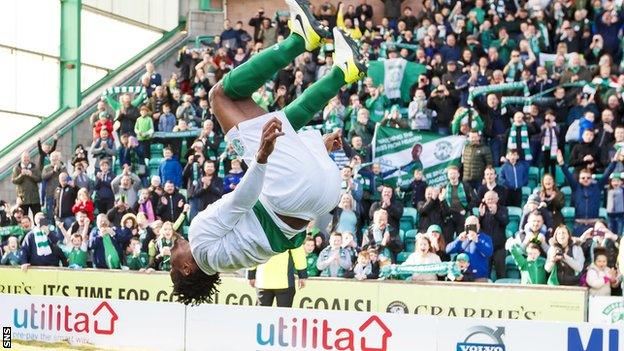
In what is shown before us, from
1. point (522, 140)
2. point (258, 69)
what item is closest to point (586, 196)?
point (522, 140)

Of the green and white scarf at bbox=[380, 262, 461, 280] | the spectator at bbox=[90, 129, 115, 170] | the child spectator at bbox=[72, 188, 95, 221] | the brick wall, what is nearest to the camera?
the green and white scarf at bbox=[380, 262, 461, 280]

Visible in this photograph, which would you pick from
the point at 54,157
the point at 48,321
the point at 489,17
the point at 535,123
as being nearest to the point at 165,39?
the point at 54,157

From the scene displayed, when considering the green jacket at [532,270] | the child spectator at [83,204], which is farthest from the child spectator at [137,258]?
the green jacket at [532,270]

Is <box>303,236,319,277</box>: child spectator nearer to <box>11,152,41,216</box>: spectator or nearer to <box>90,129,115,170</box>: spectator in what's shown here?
<box>90,129,115,170</box>: spectator

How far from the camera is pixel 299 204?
765 centimetres

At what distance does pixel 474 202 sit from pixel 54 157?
779 centimetres

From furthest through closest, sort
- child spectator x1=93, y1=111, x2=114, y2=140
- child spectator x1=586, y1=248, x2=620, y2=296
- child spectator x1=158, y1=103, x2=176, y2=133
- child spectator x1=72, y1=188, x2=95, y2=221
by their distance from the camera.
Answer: child spectator x1=93, y1=111, x2=114, y2=140 → child spectator x1=158, y1=103, x2=176, y2=133 → child spectator x1=72, y1=188, x2=95, y2=221 → child spectator x1=586, y1=248, x2=620, y2=296

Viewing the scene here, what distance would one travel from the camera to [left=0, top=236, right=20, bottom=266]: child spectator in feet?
60.2

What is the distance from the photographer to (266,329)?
43.5 ft

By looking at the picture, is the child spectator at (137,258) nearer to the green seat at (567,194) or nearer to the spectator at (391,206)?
the spectator at (391,206)

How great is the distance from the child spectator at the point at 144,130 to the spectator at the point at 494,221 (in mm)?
6917

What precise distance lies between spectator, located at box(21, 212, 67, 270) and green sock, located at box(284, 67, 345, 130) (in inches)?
411

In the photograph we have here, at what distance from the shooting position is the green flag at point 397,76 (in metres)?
19.6

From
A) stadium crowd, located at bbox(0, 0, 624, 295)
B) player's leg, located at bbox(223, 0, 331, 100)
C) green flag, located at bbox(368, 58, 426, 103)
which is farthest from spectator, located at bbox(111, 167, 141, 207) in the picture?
player's leg, located at bbox(223, 0, 331, 100)
